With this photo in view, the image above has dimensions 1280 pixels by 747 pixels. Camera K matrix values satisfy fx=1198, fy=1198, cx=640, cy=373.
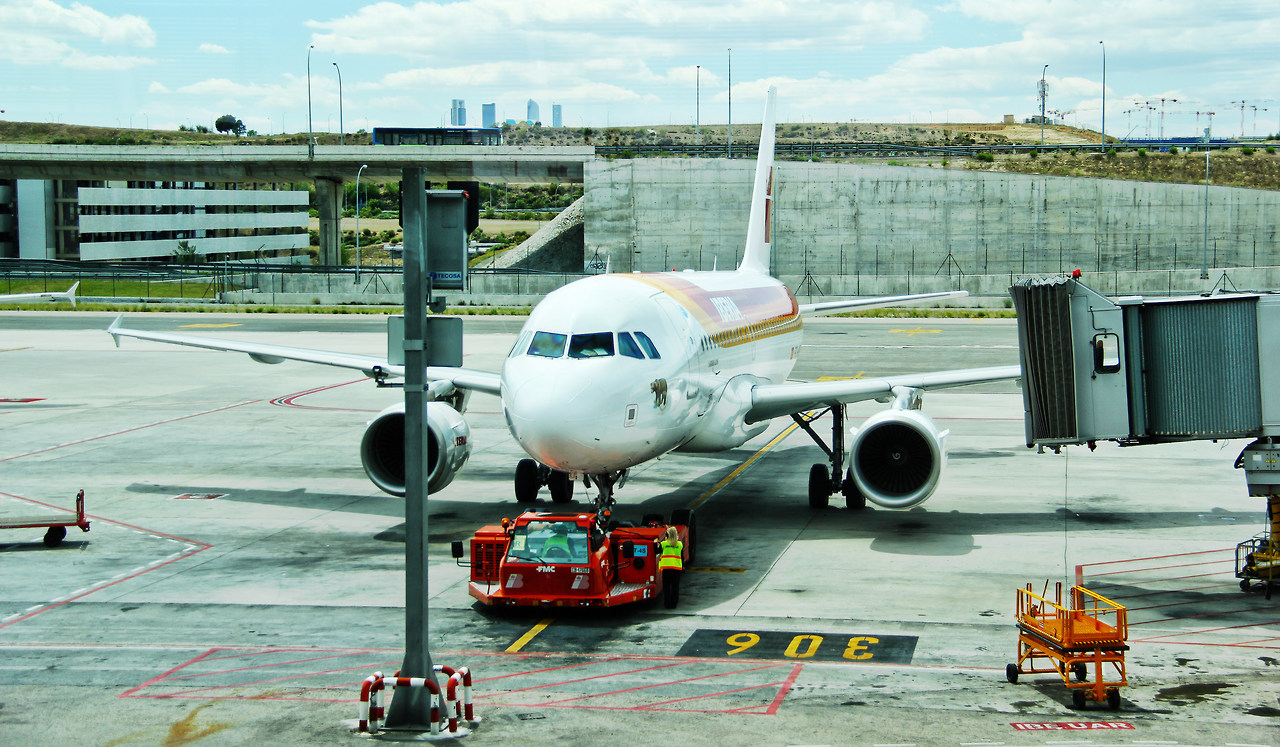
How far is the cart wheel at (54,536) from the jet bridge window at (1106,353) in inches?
759

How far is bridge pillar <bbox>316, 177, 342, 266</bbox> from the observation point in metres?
117

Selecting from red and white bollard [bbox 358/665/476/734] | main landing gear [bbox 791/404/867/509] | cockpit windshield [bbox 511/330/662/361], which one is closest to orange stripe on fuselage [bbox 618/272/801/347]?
main landing gear [bbox 791/404/867/509]

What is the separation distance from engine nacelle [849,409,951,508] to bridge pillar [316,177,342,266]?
100116 millimetres

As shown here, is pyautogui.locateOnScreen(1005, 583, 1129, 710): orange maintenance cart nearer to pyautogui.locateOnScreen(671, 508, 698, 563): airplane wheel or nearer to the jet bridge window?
the jet bridge window

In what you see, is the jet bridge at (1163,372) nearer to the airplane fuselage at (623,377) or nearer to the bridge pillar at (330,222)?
the airplane fuselage at (623,377)

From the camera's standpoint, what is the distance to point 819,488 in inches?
1034

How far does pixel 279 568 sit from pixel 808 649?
394 inches

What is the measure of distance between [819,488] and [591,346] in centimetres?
813

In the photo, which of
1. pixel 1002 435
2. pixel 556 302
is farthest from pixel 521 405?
pixel 1002 435

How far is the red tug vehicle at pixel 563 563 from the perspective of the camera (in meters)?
17.9

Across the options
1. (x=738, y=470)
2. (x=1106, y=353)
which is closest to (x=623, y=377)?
(x=1106, y=353)

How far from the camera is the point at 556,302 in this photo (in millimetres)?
21594

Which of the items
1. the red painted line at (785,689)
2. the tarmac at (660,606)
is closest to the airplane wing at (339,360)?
the tarmac at (660,606)

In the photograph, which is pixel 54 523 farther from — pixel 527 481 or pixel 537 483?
pixel 537 483
